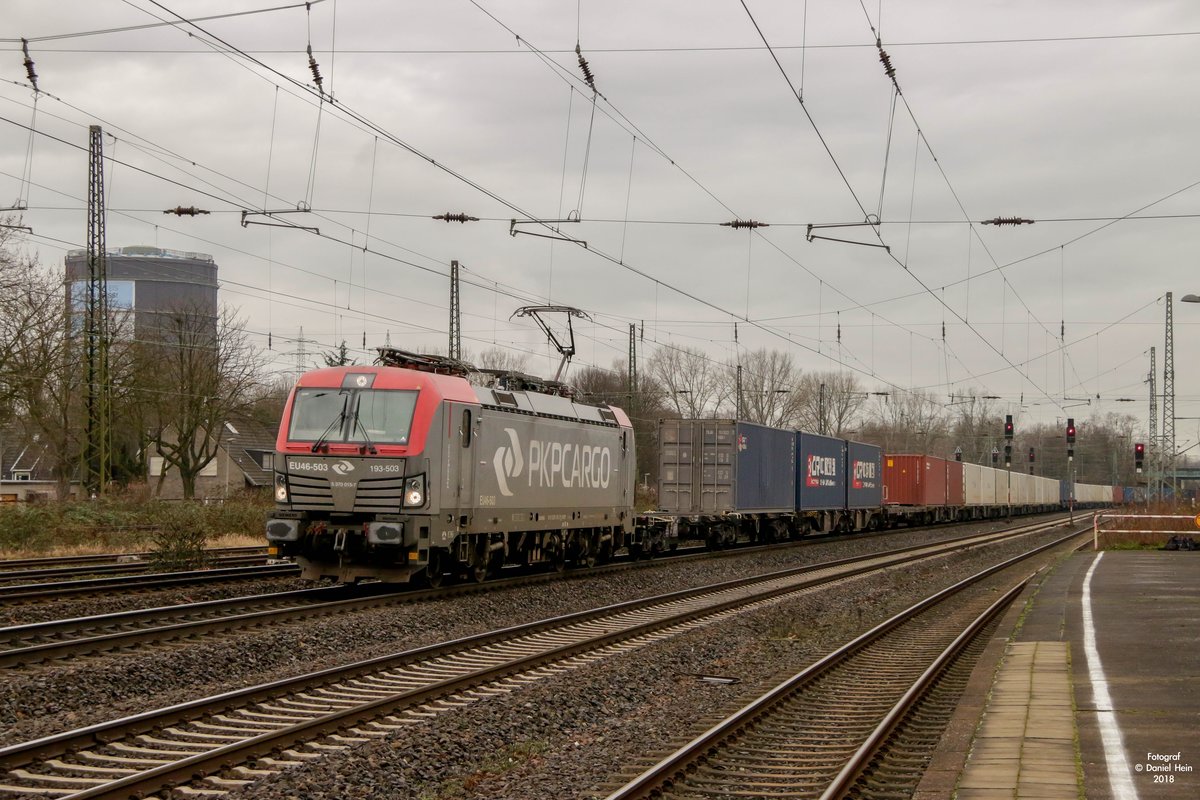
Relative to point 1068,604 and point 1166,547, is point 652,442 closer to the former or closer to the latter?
point 1166,547

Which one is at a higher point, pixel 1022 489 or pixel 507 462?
pixel 507 462

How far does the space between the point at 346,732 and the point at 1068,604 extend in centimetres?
1313

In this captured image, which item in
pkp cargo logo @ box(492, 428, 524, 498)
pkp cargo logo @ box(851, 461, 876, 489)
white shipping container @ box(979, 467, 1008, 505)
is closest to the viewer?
pkp cargo logo @ box(492, 428, 524, 498)

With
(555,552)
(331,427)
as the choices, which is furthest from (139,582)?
(555,552)

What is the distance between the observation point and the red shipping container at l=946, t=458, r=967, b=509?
58469mm

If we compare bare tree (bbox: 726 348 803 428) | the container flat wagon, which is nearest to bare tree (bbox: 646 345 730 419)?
bare tree (bbox: 726 348 803 428)

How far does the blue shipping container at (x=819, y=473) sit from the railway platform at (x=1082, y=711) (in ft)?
66.3

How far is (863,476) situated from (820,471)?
6.40m

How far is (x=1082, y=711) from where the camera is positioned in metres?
9.55

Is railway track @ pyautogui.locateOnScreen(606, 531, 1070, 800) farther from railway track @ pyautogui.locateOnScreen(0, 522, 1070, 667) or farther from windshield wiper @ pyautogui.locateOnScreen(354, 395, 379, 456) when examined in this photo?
windshield wiper @ pyautogui.locateOnScreen(354, 395, 379, 456)

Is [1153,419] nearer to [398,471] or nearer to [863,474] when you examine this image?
[863,474]

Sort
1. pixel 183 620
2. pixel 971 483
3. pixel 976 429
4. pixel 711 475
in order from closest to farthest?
pixel 183 620 → pixel 711 475 → pixel 971 483 → pixel 976 429

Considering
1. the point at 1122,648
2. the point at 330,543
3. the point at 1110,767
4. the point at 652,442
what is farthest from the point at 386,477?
the point at 652,442

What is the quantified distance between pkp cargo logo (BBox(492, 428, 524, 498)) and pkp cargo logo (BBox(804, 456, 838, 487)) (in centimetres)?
1990
